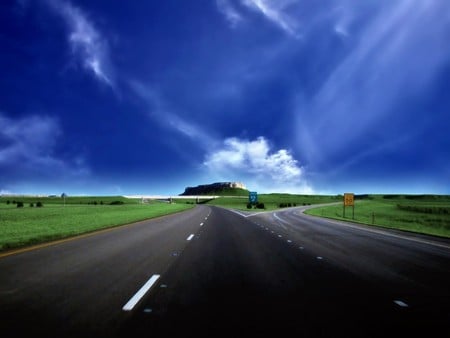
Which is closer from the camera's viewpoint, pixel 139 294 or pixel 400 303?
pixel 400 303

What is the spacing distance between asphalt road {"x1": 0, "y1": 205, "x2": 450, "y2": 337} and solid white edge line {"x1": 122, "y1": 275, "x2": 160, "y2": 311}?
0.10ft

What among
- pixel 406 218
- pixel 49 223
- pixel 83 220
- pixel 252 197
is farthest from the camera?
pixel 252 197

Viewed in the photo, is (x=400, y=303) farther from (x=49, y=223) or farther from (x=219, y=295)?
(x=49, y=223)

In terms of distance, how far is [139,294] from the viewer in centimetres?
609

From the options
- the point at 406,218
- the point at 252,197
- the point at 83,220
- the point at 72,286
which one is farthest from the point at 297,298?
the point at 252,197

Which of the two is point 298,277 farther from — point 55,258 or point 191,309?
point 55,258

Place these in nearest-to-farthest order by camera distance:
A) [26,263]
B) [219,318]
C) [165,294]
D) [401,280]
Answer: [219,318]
[165,294]
[401,280]
[26,263]

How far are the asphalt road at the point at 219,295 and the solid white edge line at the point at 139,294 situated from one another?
0.03m

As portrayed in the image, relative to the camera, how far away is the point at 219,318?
16.1 ft

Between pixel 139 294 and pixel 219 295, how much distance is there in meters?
1.36

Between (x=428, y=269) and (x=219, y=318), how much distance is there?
6.69 meters

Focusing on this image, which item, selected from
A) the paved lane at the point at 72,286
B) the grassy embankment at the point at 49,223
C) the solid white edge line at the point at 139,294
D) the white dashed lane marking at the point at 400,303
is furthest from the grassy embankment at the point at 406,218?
the grassy embankment at the point at 49,223

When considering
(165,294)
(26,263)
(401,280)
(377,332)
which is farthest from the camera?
(26,263)

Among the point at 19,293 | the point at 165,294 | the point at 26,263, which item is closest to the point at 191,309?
the point at 165,294
